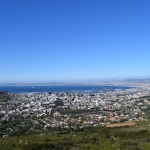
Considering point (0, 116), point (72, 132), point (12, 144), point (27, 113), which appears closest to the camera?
point (12, 144)

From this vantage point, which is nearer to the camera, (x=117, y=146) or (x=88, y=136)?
(x=117, y=146)

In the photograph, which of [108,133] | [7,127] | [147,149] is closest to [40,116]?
[7,127]

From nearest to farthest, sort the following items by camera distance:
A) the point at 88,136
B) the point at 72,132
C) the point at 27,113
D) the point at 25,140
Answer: the point at 25,140, the point at 88,136, the point at 72,132, the point at 27,113

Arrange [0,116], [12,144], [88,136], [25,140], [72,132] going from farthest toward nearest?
[0,116], [72,132], [88,136], [25,140], [12,144]

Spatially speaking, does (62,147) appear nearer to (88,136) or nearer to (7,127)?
(88,136)

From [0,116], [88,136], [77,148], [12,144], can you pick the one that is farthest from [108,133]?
[0,116]

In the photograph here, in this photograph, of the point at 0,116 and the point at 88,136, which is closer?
the point at 88,136

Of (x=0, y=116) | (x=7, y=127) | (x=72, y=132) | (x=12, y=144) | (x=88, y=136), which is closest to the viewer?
(x=12, y=144)

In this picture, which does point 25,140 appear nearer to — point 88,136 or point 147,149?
point 88,136
